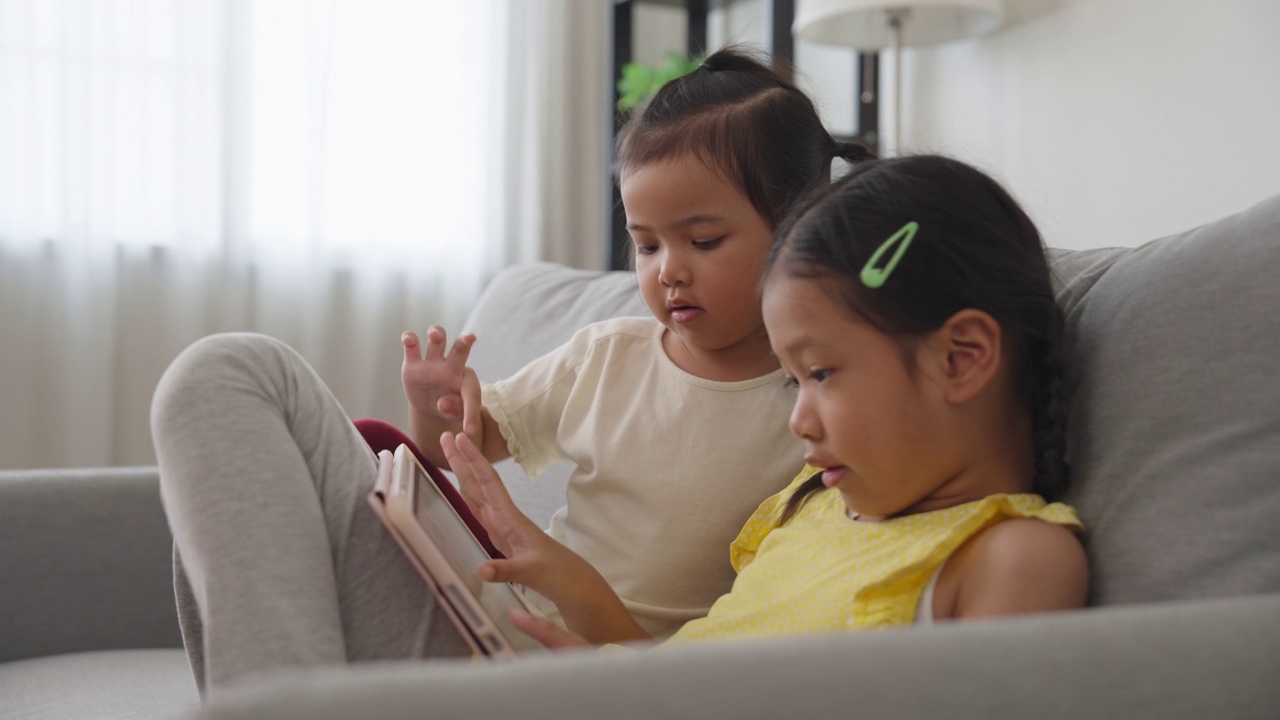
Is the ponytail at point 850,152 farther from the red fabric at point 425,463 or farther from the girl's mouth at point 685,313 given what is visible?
the red fabric at point 425,463

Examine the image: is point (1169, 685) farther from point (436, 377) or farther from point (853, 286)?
point (436, 377)

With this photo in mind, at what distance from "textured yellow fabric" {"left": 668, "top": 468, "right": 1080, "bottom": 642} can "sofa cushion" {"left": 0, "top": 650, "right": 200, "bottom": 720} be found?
0.54 meters

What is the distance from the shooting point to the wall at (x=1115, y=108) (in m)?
2.28

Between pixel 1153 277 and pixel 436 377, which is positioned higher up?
pixel 1153 277

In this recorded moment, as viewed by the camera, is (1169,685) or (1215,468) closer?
(1169,685)

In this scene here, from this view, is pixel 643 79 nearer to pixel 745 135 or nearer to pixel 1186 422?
pixel 745 135

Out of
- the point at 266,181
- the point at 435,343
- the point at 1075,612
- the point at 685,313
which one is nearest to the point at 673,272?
the point at 685,313

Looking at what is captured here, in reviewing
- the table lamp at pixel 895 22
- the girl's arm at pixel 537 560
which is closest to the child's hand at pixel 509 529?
the girl's arm at pixel 537 560

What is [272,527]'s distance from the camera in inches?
28.5

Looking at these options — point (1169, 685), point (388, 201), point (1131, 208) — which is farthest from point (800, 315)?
point (388, 201)

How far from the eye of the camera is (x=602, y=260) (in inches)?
124

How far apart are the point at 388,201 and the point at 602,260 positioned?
2.03 ft

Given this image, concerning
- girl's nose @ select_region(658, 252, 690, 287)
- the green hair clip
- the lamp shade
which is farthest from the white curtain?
the green hair clip

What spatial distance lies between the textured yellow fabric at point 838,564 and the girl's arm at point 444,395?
342mm
